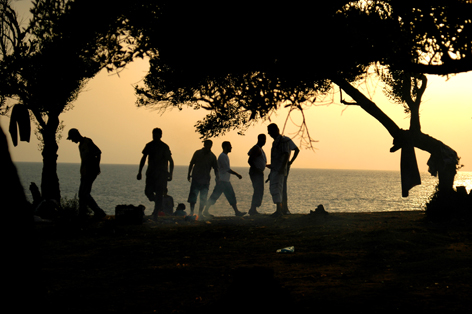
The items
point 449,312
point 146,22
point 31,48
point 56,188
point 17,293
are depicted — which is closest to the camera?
point 17,293

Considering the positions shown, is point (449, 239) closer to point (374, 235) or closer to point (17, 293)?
point (374, 235)

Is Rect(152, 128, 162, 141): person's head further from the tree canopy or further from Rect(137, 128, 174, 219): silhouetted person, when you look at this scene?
the tree canopy

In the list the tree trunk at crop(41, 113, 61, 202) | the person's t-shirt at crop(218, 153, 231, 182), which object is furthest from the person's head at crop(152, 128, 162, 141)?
the tree trunk at crop(41, 113, 61, 202)

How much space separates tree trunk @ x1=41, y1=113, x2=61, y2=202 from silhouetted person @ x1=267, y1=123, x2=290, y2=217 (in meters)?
11.6

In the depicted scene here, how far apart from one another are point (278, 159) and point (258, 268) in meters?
9.08

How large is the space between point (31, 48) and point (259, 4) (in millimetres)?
13735

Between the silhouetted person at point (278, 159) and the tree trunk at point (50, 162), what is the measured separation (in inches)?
457

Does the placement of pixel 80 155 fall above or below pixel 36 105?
below

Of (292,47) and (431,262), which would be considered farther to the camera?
(292,47)

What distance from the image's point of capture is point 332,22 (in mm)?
9148

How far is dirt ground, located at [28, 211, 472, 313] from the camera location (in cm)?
465

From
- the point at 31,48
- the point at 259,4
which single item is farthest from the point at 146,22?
the point at 31,48

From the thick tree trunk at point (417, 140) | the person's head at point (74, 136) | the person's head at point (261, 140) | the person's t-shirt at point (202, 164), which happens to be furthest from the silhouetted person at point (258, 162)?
the person's head at point (74, 136)

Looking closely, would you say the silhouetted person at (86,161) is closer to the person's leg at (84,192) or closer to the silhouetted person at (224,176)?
the person's leg at (84,192)
